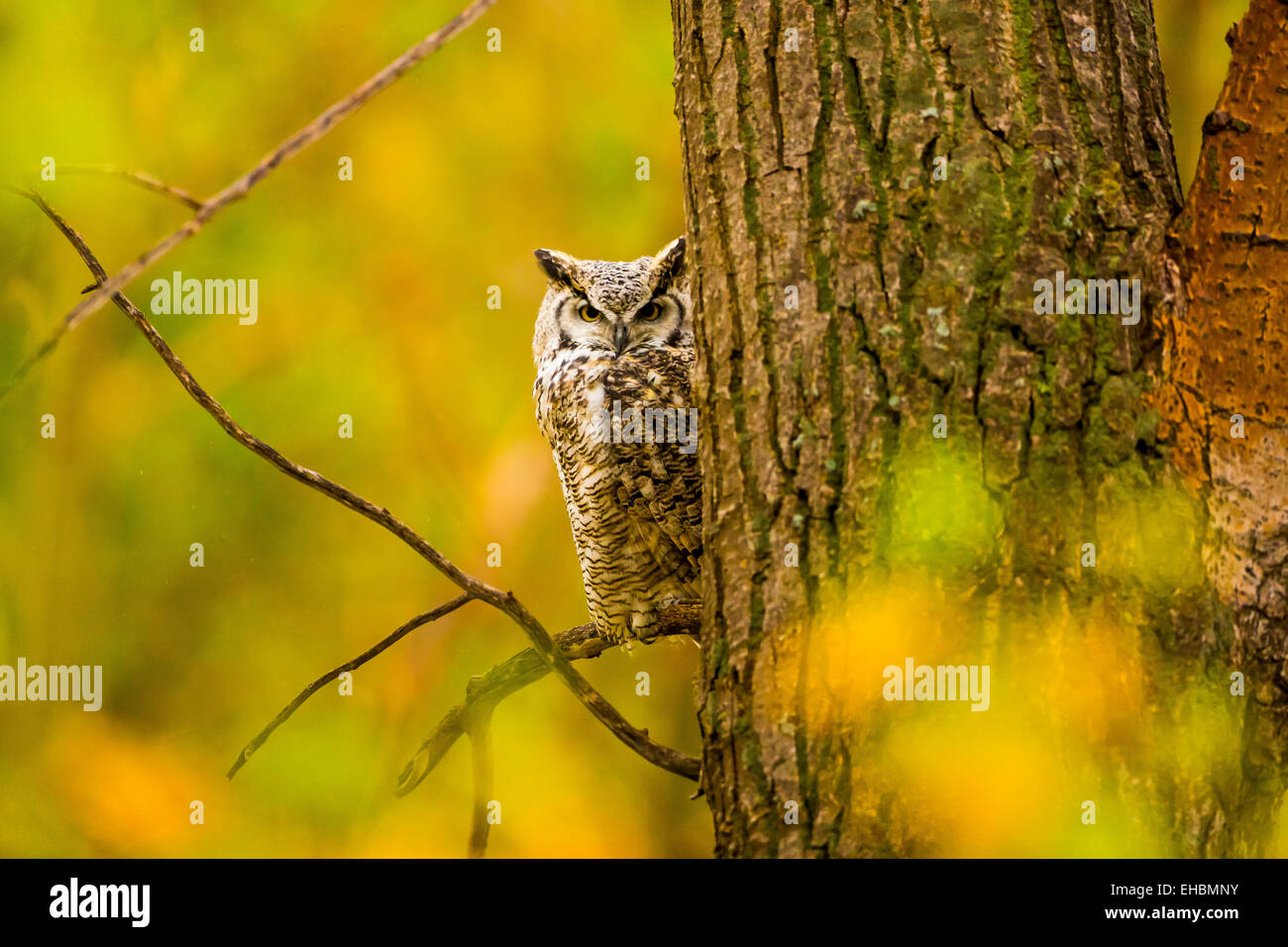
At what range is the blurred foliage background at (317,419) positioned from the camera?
3600mm

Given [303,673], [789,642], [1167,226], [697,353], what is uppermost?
[1167,226]

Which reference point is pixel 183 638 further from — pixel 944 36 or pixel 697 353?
pixel 944 36

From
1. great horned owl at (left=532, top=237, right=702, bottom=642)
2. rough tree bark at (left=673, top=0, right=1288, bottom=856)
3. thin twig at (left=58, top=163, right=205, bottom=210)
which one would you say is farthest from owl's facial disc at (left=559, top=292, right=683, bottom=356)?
thin twig at (left=58, top=163, right=205, bottom=210)

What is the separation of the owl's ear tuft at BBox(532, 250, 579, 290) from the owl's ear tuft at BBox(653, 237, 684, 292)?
0.25m

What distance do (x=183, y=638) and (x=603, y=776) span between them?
1.63m

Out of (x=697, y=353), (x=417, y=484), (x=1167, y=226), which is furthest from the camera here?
(x=417, y=484)

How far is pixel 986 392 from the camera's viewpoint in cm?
130

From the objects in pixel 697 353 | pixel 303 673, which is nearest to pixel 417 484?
pixel 303 673

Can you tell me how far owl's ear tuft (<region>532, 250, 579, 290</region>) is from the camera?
312 centimetres

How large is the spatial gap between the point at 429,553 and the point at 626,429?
3.86 feet

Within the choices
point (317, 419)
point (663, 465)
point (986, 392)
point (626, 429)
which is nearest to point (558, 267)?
point (626, 429)

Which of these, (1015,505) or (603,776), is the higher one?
(1015,505)

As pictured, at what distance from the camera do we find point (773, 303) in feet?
4.63

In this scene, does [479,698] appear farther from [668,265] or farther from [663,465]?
[668,265]
